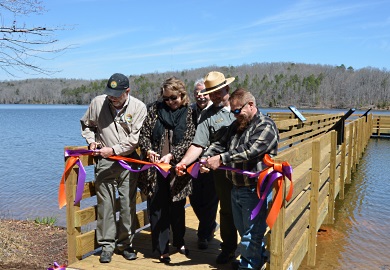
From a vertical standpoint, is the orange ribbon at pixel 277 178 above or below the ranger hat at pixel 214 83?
below

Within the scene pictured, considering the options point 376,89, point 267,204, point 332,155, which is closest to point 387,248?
point 332,155

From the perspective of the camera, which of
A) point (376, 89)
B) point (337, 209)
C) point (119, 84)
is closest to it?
point (119, 84)

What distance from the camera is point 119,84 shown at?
426 cm

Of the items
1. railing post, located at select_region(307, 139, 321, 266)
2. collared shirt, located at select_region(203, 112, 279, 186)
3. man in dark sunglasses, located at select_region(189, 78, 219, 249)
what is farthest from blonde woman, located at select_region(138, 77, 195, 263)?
railing post, located at select_region(307, 139, 321, 266)

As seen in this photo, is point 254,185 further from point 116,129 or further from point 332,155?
point 332,155

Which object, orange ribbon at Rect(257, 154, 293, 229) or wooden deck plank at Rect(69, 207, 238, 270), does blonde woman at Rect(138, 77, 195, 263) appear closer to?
wooden deck plank at Rect(69, 207, 238, 270)

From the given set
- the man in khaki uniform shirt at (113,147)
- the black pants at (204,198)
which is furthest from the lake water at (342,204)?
the man in khaki uniform shirt at (113,147)

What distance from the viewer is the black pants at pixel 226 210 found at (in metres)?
4.29

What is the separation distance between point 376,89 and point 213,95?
373 ft

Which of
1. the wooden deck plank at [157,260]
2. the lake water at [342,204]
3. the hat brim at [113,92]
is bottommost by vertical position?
the lake water at [342,204]

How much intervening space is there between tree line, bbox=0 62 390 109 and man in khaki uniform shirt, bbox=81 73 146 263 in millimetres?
87510

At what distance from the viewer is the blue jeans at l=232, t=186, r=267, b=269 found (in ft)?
12.2

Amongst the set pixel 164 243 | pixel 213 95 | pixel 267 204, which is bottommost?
pixel 164 243

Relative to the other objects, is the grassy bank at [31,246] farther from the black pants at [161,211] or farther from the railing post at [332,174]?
the railing post at [332,174]
